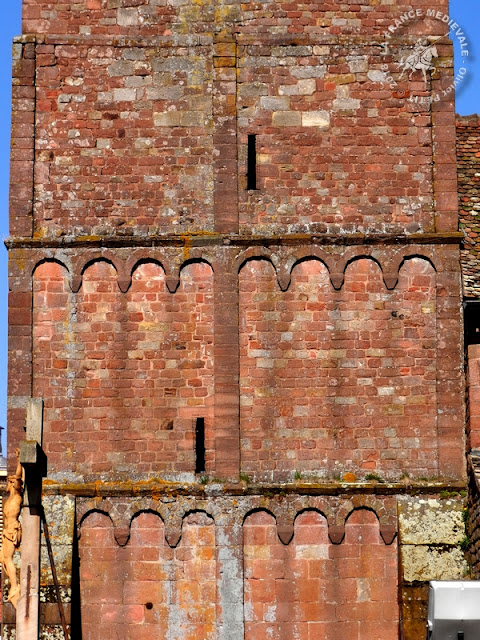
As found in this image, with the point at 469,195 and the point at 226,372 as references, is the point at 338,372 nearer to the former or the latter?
the point at 226,372

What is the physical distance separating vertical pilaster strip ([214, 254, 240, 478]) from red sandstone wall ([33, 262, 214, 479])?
0.13m

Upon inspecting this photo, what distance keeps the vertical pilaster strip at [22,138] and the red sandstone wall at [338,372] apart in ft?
9.95

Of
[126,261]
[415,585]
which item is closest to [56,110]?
[126,261]

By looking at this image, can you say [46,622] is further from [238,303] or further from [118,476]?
[238,303]

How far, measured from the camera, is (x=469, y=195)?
2092 centimetres

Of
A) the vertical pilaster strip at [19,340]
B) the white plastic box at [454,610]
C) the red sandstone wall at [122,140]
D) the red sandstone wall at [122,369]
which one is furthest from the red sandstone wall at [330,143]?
the white plastic box at [454,610]

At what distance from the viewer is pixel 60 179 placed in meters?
18.6

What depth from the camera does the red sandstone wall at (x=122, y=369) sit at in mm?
17844

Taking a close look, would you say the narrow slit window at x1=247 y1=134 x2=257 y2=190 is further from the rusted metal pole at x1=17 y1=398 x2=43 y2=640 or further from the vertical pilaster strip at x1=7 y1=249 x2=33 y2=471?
the rusted metal pole at x1=17 y1=398 x2=43 y2=640

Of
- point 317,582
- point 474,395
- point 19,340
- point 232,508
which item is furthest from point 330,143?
point 317,582

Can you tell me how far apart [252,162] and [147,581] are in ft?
18.7

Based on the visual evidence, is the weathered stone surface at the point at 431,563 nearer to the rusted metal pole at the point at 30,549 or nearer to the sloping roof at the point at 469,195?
the sloping roof at the point at 469,195

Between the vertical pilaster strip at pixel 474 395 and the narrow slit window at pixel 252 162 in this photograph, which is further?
the narrow slit window at pixel 252 162

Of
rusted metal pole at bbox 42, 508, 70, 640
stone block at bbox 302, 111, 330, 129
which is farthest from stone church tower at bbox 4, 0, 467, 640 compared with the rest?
rusted metal pole at bbox 42, 508, 70, 640
